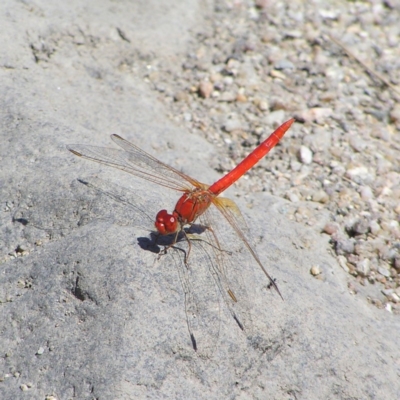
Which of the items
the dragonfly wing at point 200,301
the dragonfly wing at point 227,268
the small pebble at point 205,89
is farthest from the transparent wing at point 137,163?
the small pebble at point 205,89

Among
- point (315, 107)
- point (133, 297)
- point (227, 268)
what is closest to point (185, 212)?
point (227, 268)

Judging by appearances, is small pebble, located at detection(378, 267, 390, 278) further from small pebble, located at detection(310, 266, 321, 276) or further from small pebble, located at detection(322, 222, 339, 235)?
small pebble, located at detection(310, 266, 321, 276)

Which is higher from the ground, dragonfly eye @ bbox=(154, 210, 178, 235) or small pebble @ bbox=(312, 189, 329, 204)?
small pebble @ bbox=(312, 189, 329, 204)

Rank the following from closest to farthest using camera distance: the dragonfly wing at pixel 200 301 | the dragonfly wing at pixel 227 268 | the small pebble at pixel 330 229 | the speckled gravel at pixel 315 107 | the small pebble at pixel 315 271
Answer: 1. the dragonfly wing at pixel 200 301
2. the dragonfly wing at pixel 227 268
3. the small pebble at pixel 315 271
4. the small pebble at pixel 330 229
5. the speckled gravel at pixel 315 107

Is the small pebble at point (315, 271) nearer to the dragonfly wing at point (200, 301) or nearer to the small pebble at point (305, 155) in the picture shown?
the dragonfly wing at point (200, 301)

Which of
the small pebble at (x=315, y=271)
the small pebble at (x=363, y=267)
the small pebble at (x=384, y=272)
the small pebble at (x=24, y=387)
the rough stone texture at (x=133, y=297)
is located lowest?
the small pebble at (x=24, y=387)

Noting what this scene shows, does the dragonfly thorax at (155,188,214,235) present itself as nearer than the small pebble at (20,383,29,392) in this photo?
No

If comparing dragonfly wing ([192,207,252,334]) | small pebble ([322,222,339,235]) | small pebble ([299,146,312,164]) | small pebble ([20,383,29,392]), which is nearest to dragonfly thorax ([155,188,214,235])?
dragonfly wing ([192,207,252,334])

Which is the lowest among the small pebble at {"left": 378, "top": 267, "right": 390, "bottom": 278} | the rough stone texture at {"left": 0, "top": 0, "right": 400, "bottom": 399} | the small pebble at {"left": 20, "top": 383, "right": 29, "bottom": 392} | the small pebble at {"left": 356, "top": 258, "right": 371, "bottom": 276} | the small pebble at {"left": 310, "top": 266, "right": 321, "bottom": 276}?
the small pebble at {"left": 20, "top": 383, "right": 29, "bottom": 392}
